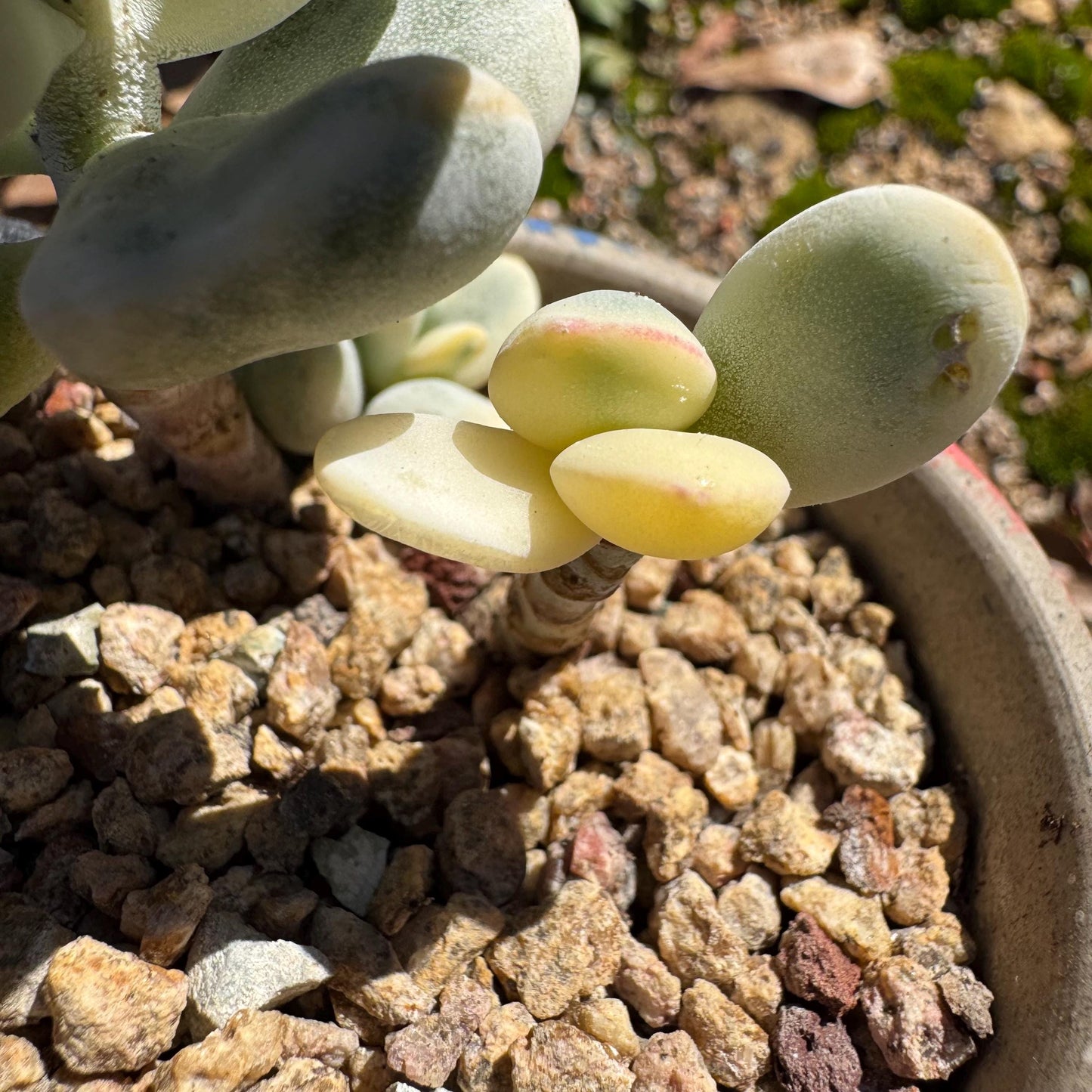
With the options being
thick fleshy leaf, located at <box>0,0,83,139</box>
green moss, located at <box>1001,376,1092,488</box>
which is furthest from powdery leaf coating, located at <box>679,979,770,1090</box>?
green moss, located at <box>1001,376,1092,488</box>

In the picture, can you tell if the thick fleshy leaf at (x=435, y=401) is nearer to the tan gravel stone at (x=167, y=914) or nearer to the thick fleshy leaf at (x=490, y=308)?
the thick fleshy leaf at (x=490, y=308)

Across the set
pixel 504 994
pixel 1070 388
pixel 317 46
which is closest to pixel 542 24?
pixel 317 46

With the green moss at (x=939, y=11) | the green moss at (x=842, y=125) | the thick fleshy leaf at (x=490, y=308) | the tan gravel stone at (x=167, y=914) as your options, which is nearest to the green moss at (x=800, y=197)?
the green moss at (x=842, y=125)

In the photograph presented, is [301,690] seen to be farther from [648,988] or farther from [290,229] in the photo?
[290,229]

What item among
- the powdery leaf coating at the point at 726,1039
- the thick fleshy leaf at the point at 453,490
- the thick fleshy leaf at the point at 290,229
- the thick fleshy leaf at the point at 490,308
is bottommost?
the powdery leaf coating at the point at 726,1039

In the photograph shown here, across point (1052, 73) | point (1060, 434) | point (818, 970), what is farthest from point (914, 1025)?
point (1052, 73)
